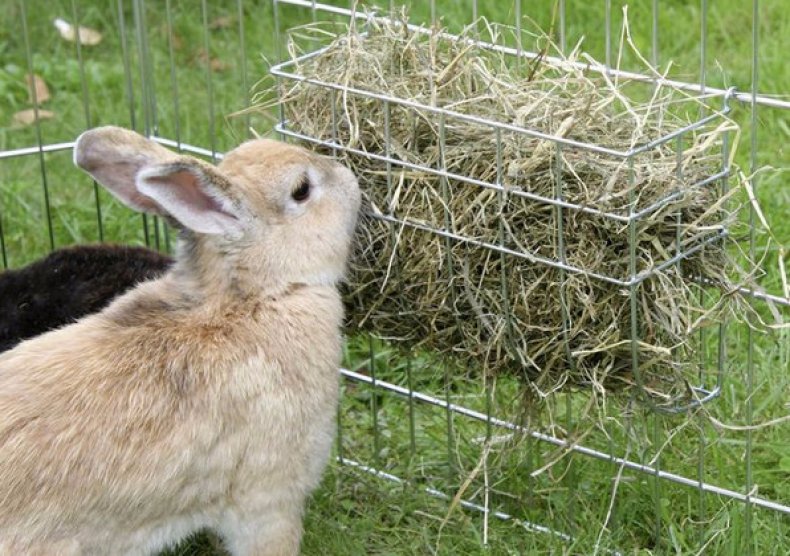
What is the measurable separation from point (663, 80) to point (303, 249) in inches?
36.4

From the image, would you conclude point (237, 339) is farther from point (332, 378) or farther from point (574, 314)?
point (574, 314)

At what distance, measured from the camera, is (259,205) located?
3.72 meters

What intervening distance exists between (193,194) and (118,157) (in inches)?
9.2

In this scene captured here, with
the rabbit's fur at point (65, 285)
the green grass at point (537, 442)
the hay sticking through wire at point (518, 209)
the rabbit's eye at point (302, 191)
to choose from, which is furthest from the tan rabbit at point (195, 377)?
the green grass at point (537, 442)

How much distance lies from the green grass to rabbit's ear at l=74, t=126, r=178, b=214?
2.15 feet

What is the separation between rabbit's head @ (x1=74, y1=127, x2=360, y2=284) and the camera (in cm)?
367

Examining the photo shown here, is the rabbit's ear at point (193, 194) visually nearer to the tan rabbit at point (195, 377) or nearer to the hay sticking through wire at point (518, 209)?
the tan rabbit at point (195, 377)

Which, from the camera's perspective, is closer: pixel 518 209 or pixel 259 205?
pixel 518 209

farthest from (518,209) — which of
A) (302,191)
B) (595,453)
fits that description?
(595,453)

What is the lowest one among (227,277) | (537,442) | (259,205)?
(537,442)

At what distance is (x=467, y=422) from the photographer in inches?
176

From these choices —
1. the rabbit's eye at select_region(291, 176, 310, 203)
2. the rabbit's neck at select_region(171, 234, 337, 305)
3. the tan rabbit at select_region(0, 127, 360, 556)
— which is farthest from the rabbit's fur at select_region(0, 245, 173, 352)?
the rabbit's eye at select_region(291, 176, 310, 203)

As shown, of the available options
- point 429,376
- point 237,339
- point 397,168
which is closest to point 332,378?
point 237,339

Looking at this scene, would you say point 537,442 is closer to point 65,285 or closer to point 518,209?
point 518,209
